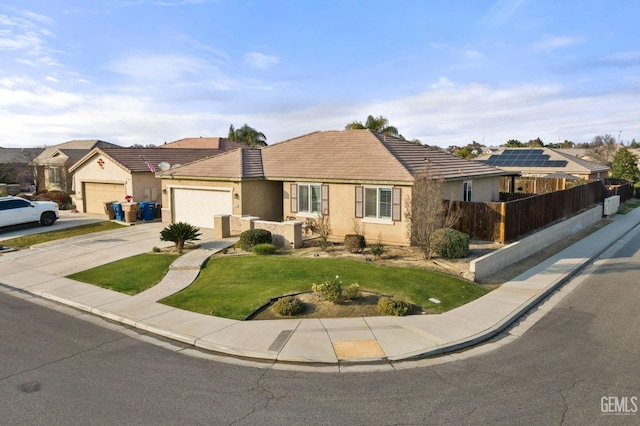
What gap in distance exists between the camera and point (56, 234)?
24047mm

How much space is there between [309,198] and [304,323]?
12.3 meters

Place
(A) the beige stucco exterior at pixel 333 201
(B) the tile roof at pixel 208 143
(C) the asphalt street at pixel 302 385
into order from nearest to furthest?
(C) the asphalt street at pixel 302 385 < (A) the beige stucco exterior at pixel 333 201 < (B) the tile roof at pixel 208 143

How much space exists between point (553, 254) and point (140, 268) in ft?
56.4

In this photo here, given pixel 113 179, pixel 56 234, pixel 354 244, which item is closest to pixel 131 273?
pixel 354 244

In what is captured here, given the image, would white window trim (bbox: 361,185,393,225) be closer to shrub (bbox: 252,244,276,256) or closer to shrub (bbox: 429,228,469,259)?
shrub (bbox: 429,228,469,259)

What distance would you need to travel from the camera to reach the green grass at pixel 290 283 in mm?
12844

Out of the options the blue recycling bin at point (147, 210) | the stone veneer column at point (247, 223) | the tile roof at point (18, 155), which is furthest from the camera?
the tile roof at point (18, 155)

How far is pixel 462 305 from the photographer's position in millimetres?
13016

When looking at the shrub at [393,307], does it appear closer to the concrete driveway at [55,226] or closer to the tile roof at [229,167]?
the tile roof at [229,167]

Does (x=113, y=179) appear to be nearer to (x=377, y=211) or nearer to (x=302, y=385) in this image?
(x=377, y=211)

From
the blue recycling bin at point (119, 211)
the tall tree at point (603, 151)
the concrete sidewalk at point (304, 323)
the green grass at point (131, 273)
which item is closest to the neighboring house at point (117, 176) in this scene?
the blue recycling bin at point (119, 211)

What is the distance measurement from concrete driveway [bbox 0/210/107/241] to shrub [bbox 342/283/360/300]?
19.4 m

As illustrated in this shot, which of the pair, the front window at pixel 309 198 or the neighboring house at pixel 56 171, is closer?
the front window at pixel 309 198

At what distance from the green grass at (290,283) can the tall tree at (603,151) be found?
6781 cm
